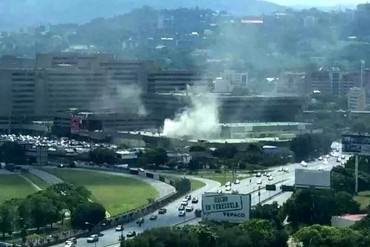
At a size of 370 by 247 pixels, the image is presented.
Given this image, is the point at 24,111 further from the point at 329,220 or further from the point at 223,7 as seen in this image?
the point at 223,7

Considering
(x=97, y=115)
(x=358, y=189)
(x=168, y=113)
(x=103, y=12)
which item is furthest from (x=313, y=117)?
(x=103, y=12)

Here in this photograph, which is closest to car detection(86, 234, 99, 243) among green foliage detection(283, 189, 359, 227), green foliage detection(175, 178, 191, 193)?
green foliage detection(283, 189, 359, 227)

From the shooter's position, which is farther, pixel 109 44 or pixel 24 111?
pixel 109 44

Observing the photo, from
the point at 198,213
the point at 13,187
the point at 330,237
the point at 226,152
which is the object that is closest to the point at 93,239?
the point at 198,213

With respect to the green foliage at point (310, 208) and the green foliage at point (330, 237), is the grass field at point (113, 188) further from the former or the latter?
the green foliage at point (330, 237)

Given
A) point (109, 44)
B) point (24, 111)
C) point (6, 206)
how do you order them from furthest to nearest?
1. point (109, 44)
2. point (24, 111)
3. point (6, 206)

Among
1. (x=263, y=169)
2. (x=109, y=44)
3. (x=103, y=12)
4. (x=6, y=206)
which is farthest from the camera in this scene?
(x=103, y=12)

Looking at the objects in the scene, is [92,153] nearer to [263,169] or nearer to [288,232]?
[263,169]
